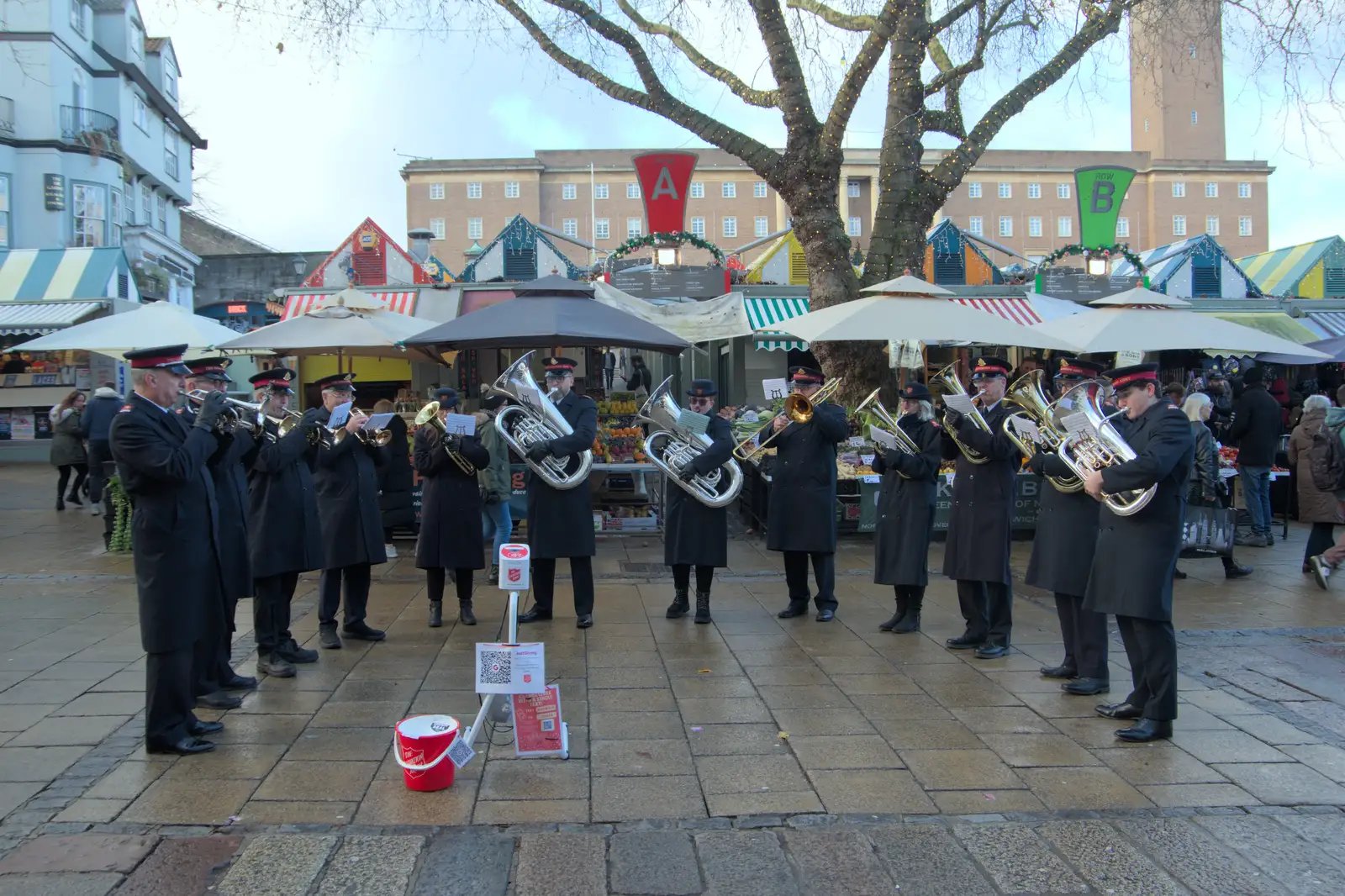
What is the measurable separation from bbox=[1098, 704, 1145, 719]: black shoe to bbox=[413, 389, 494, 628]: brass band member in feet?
13.3

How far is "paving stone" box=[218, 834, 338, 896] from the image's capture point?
3270mm

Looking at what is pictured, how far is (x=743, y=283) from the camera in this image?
609 inches

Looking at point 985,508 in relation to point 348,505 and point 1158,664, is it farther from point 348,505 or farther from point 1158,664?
point 348,505

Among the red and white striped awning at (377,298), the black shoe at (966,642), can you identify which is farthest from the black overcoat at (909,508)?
the red and white striped awning at (377,298)

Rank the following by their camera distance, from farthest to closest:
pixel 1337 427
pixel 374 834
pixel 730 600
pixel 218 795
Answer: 1. pixel 1337 427
2. pixel 730 600
3. pixel 218 795
4. pixel 374 834

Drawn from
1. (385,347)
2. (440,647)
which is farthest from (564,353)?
(440,647)

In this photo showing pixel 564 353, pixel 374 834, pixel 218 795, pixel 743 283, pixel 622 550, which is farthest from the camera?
pixel 564 353

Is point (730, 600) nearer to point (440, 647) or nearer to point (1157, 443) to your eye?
point (440, 647)

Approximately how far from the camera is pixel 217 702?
5066 mm

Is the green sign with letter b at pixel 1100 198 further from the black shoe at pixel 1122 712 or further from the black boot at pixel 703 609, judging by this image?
the black shoe at pixel 1122 712

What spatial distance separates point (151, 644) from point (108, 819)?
0.81m

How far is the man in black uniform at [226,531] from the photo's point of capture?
5074 millimetres

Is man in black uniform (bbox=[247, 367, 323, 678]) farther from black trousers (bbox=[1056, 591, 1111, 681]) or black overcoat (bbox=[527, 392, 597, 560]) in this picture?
black trousers (bbox=[1056, 591, 1111, 681])

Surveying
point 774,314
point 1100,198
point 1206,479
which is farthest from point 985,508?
point 1100,198
